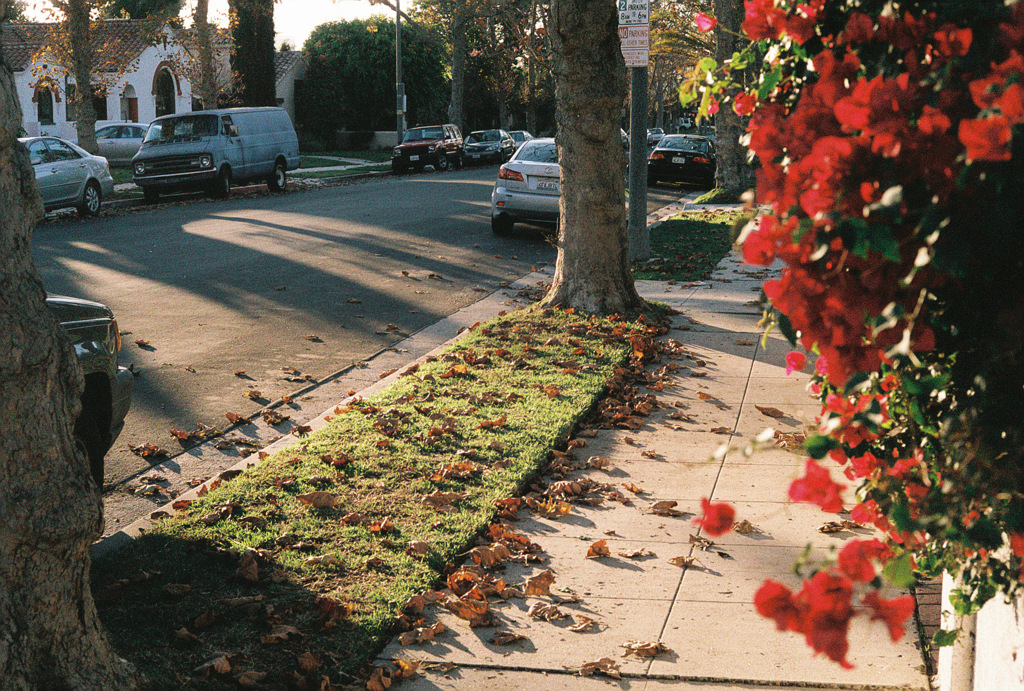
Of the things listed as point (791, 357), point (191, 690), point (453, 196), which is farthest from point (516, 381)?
point (453, 196)

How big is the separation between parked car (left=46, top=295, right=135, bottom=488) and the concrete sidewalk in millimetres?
2318

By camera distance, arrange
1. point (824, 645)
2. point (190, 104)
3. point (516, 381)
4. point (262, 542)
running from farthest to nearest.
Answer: point (190, 104) → point (516, 381) → point (262, 542) → point (824, 645)

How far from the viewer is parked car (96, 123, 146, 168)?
1560 inches

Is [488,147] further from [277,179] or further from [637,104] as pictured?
[637,104]

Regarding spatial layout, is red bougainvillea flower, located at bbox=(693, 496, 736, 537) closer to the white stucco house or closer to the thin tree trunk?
the white stucco house

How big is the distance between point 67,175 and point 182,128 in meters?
6.31

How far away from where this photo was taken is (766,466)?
6277 millimetres

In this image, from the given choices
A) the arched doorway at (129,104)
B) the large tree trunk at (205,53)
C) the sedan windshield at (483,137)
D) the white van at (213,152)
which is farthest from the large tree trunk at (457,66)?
the white van at (213,152)

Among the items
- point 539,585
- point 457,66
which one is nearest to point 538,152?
point 539,585

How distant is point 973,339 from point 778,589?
0.81 m

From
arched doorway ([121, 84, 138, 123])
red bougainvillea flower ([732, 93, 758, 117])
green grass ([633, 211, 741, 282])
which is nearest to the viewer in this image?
red bougainvillea flower ([732, 93, 758, 117])

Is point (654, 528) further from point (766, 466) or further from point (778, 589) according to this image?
point (778, 589)

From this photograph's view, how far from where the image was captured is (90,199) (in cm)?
2161

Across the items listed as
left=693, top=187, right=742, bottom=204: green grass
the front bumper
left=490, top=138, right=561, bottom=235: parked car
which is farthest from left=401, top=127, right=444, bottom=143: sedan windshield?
the front bumper
